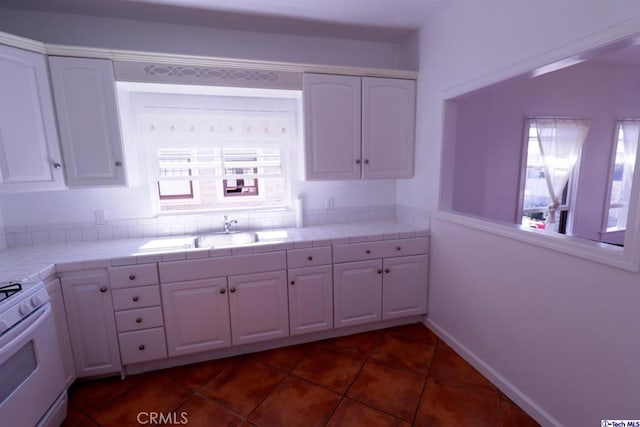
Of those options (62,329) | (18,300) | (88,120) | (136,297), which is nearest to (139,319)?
(136,297)

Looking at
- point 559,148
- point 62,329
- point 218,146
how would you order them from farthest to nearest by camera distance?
point 559,148 → point 218,146 → point 62,329

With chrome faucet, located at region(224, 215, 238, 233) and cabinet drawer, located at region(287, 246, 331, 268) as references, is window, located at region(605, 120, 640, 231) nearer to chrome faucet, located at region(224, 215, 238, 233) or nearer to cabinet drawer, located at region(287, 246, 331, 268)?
cabinet drawer, located at region(287, 246, 331, 268)

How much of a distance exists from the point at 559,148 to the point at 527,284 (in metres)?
2.51

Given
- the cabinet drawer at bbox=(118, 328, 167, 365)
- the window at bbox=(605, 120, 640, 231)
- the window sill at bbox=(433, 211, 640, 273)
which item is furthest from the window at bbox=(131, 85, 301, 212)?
the window at bbox=(605, 120, 640, 231)

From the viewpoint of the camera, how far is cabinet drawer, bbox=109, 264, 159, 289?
1901mm

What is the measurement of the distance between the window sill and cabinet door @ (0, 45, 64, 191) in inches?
113

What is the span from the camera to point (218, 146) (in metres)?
2.52

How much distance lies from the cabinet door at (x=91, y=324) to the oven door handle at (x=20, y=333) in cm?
32

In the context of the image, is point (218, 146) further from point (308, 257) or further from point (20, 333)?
point (20, 333)

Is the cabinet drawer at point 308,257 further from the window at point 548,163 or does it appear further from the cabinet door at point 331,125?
the window at point 548,163

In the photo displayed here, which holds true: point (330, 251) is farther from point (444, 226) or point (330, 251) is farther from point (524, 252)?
point (524, 252)

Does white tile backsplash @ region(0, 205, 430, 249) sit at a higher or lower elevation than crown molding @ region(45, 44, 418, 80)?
lower

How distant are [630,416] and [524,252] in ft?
2.56


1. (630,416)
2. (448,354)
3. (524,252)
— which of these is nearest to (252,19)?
(524,252)
